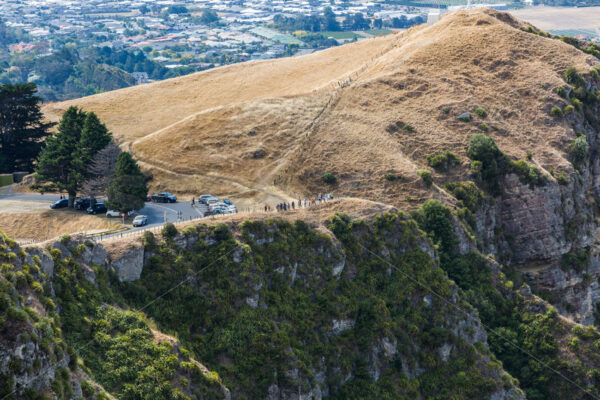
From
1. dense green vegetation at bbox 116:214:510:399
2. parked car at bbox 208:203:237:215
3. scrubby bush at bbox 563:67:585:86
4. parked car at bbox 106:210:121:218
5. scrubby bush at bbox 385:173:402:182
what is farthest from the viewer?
scrubby bush at bbox 563:67:585:86

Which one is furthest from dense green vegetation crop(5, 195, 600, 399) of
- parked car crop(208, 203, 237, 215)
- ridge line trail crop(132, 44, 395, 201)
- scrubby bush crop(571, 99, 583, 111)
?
scrubby bush crop(571, 99, 583, 111)

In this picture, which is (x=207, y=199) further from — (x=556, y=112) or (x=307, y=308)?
(x=556, y=112)

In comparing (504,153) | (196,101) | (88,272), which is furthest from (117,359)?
(196,101)

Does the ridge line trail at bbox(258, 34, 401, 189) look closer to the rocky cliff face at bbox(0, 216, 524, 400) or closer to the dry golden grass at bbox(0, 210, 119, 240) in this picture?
the rocky cliff face at bbox(0, 216, 524, 400)

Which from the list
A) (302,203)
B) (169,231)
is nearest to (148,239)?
(169,231)

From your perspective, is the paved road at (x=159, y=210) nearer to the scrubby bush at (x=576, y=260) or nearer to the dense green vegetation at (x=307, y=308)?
the dense green vegetation at (x=307, y=308)

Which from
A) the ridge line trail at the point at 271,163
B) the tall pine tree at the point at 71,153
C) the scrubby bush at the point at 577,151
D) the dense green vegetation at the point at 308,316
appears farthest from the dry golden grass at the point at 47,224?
the scrubby bush at the point at 577,151

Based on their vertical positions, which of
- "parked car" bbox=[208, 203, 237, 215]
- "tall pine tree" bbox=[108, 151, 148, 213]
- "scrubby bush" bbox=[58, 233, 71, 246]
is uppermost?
"scrubby bush" bbox=[58, 233, 71, 246]
